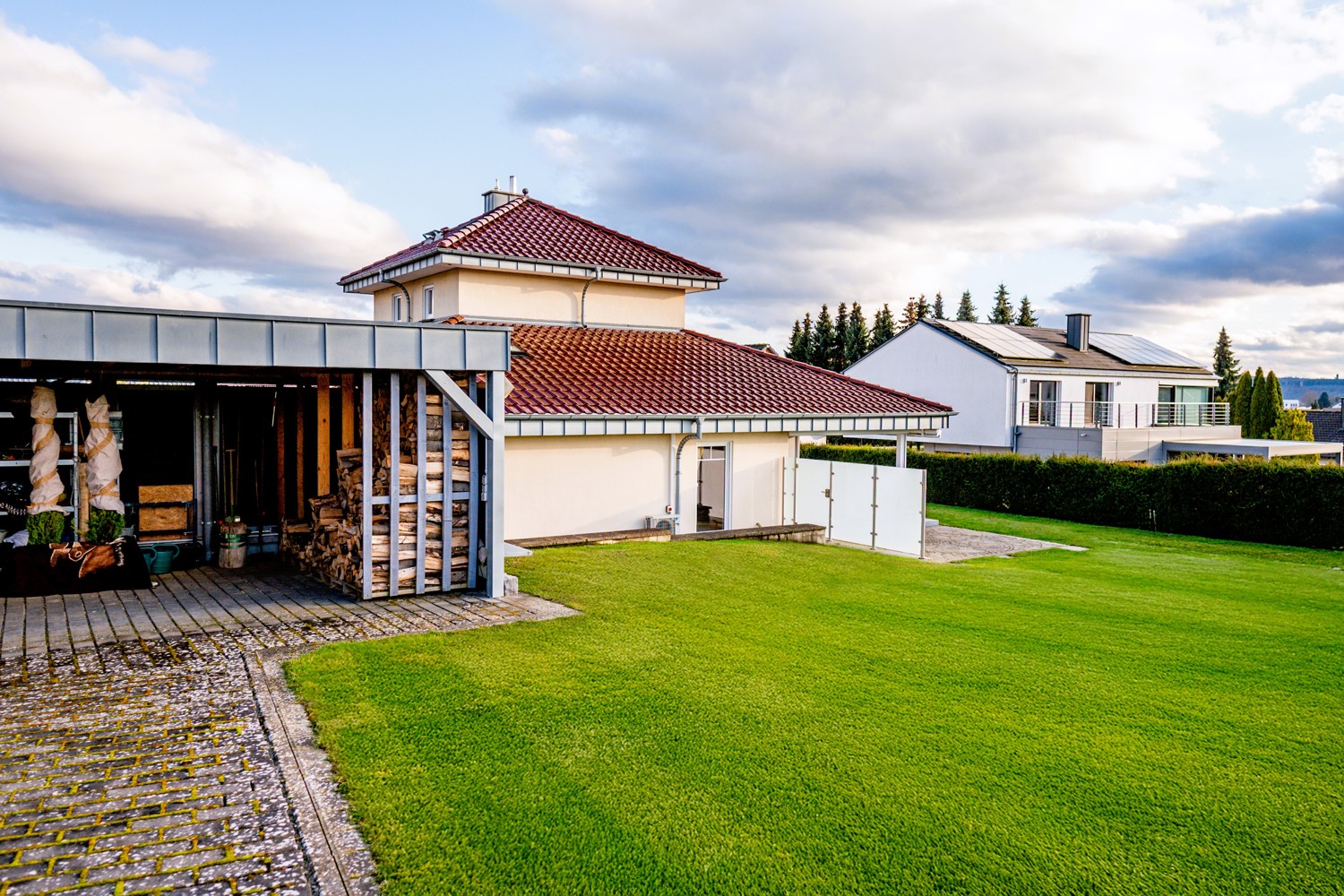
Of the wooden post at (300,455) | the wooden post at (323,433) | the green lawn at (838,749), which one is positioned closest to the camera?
the green lawn at (838,749)

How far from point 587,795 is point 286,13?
549 inches

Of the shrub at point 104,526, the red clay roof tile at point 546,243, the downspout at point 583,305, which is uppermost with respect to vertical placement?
the red clay roof tile at point 546,243

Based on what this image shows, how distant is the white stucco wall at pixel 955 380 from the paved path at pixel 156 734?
110ft

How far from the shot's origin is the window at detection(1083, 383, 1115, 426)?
4150 centimetres

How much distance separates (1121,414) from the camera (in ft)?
141

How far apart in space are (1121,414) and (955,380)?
907 centimetres

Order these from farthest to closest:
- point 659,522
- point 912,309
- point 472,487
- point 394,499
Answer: point 912,309
point 659,522
point 472,487
point 394,499

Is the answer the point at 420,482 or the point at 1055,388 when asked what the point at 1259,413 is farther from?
the point at 420,482

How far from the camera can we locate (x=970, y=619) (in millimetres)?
10477

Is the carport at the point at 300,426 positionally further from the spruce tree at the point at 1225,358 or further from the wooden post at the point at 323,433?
the spruce tree at the point at 1225,358

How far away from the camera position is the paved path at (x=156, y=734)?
448 centimetres

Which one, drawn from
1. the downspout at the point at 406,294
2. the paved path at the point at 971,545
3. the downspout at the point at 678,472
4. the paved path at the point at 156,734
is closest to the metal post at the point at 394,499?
the paved path at the point at 156,734

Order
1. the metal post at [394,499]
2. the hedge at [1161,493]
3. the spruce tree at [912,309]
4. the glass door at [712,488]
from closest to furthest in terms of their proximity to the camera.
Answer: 1. the metal post at [394,499]
2. the glass door at [712,488]
3. the hedge at [1161,493]
4. the spruce tree at [912,309]

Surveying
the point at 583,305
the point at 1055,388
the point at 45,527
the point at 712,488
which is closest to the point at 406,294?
the point at 583,305
